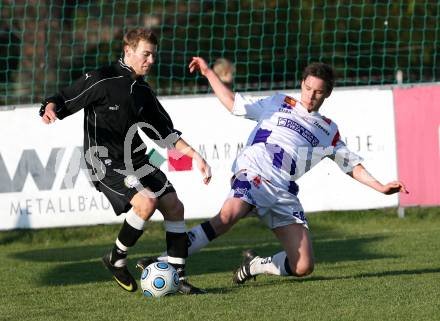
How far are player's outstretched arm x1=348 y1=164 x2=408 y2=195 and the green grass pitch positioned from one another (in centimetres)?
66

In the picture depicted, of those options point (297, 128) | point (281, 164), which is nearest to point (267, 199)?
point (281, 164)

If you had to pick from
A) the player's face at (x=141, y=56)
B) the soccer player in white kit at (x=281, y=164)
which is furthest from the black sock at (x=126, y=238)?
Result: the player's face at (x=141, y=56)

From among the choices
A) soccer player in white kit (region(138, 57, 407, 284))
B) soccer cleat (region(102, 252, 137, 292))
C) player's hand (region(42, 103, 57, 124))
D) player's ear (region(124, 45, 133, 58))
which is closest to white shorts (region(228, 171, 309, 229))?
soccer player in white kit (region(138, 57, 407, 284))

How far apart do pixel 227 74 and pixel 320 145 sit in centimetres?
330

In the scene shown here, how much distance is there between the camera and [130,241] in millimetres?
7133

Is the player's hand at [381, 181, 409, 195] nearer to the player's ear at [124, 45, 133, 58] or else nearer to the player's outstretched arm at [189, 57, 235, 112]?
the player's outstretched arm at [189, 57, 235, 112]

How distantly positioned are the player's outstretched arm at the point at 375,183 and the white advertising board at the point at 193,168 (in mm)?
4204

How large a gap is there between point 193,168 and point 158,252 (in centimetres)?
148

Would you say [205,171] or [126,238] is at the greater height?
[205,171]

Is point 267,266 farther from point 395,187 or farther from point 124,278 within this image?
point 395,187

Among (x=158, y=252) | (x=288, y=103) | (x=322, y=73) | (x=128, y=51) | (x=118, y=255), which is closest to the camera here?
(x=118, y=255)

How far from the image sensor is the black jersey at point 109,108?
7129 millimetres

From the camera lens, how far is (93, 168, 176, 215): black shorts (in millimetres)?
7090

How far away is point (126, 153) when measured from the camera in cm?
718
